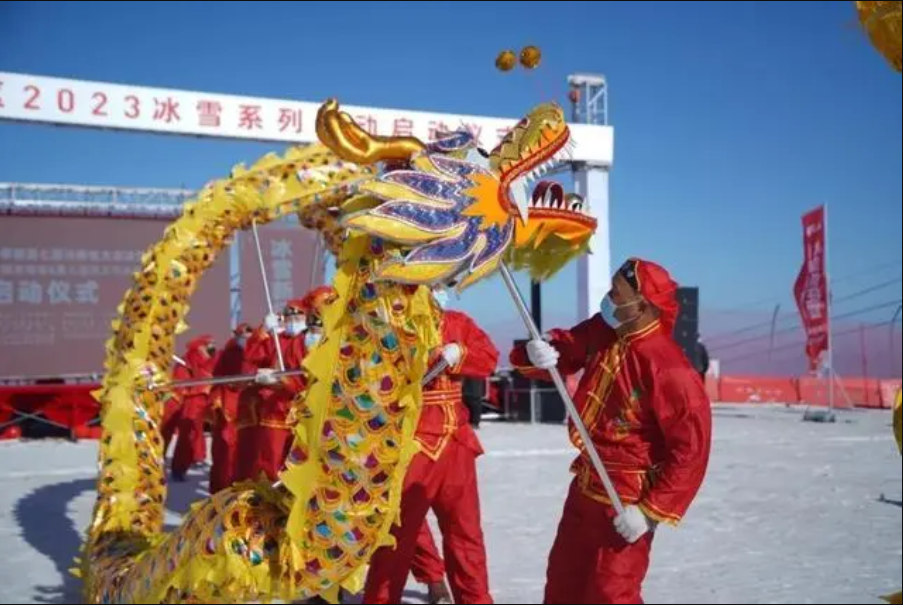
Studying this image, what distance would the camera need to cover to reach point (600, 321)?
292cm

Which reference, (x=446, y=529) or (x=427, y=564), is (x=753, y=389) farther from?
(x=446, y=529)

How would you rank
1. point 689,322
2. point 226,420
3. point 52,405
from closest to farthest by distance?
point 52,405
point 226,420
point 689,322

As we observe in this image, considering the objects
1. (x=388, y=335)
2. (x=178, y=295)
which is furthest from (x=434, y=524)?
(x=388, y=335)

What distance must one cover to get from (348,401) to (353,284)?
0.33m

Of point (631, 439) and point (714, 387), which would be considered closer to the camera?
point (631, 439)

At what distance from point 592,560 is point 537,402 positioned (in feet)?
35.6

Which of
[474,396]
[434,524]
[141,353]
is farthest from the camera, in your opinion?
[474,396]

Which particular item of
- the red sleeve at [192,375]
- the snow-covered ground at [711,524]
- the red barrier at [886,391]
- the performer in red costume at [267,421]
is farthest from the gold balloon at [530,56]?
the red barrier at [886,391]

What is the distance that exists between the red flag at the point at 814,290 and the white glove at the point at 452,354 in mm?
9548

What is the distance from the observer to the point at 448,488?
383 cm

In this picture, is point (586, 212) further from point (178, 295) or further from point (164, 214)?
point (164, 214)

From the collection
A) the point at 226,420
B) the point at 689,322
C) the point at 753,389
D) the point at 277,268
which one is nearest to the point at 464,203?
the point at 226,420

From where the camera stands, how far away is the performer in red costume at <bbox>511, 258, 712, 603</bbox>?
2488 millimetres

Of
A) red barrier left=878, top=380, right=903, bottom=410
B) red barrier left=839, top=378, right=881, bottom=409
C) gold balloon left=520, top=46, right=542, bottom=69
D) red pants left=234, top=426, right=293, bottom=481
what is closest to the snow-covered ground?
red pants left=234, top=426, right=293, bottom=481
